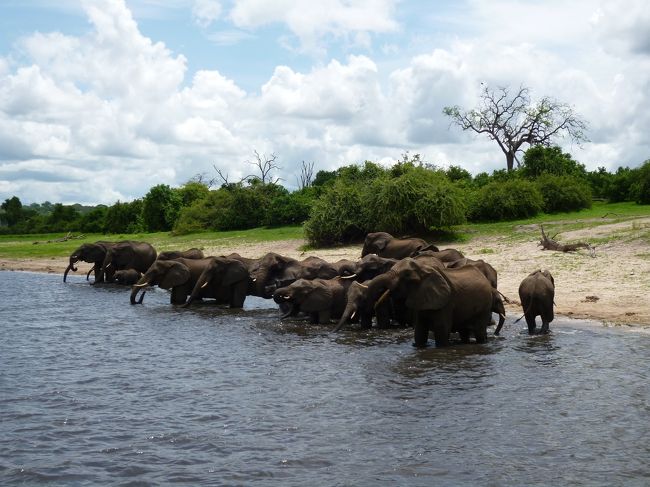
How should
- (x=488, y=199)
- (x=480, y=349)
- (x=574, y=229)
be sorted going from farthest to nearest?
(x=488, y=199), (x=574, y=229), (x=480, y=349)

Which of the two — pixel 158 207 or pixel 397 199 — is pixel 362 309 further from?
pixel 158 207

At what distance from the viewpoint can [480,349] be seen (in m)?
16.3

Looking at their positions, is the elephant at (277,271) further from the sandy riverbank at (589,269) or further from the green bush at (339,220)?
the green bush at (339,220)

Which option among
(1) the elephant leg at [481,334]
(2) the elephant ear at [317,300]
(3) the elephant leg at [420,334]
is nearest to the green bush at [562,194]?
(2) the elephant ear at [317,300]

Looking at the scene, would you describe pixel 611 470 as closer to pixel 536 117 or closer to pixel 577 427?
pixel 577 427

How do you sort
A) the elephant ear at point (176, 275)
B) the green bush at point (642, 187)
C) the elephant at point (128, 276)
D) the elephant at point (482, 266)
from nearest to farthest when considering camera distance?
the elephant at point (482, 266)
the elephant ear at point (176, 275)
the elephant at point (128, 276)
the green bush at point (642, 187)

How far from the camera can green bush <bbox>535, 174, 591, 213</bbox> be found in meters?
45.2

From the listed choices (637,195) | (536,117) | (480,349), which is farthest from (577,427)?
(536,117)

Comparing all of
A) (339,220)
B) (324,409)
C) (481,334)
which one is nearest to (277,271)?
(481,334)

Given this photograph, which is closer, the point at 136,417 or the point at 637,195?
the point at 136,417

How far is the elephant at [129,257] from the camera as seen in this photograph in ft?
109

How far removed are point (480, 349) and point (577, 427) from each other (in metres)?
5.43

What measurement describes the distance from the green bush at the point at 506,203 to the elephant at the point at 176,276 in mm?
21203

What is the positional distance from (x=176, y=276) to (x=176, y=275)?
0.03 meters
